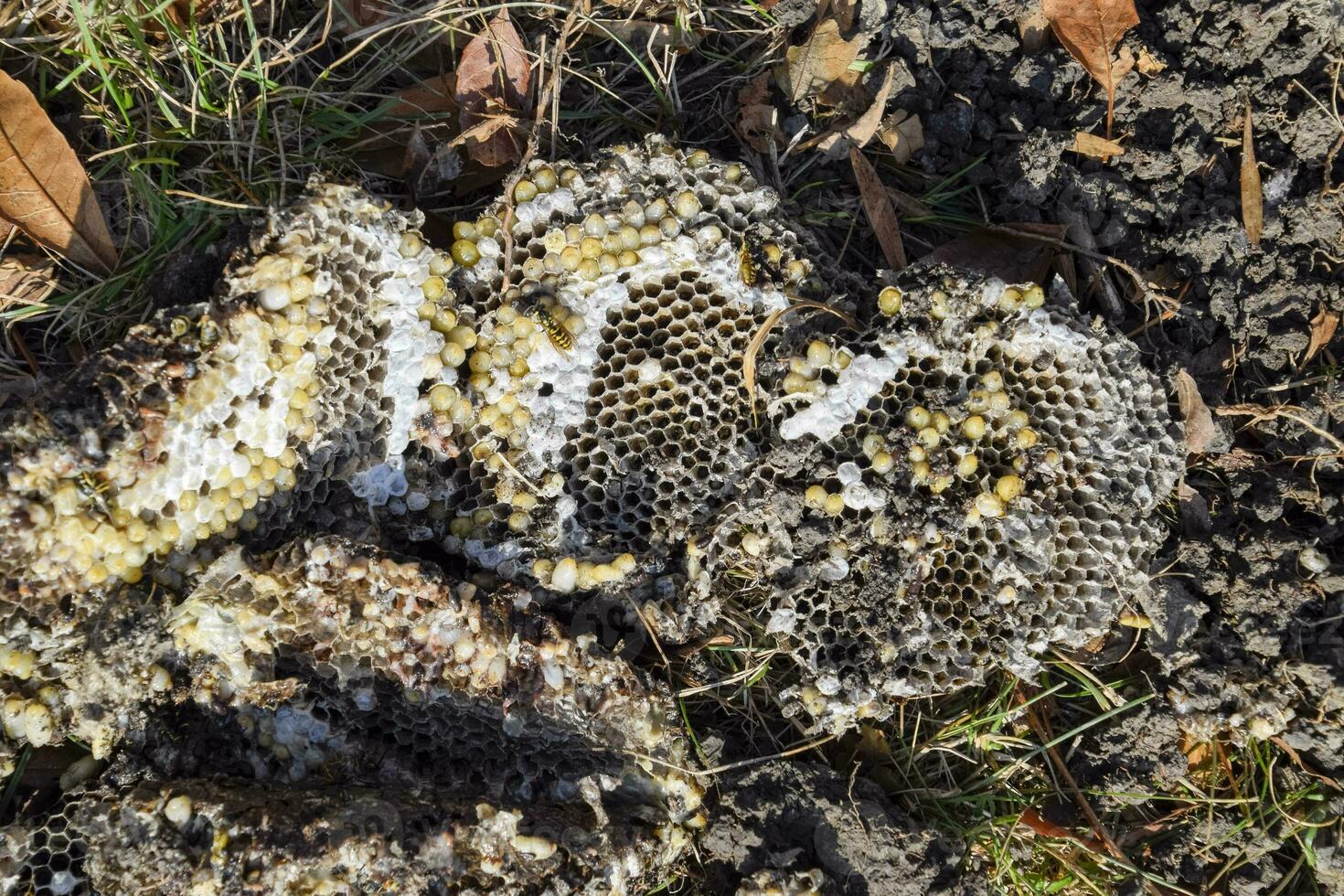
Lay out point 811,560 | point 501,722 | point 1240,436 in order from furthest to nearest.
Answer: point 1240,436, point 811,560, point 501,722

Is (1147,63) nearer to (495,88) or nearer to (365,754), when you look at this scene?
(495,88)

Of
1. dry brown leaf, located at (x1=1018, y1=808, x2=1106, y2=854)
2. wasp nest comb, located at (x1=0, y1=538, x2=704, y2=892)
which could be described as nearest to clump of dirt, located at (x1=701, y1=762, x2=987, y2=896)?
wasp nest comb, located at (x1=0, y1=538, x2=704, y2=892)

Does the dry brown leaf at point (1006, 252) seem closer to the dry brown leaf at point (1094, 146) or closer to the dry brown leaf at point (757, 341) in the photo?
the dry brown leaf at point (1094, 146)

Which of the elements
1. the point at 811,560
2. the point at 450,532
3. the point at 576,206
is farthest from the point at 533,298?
the point at 811,560

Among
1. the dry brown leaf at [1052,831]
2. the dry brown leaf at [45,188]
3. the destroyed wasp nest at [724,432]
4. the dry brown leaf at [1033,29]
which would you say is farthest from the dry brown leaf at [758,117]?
the dry brown leaf at [1052,831]

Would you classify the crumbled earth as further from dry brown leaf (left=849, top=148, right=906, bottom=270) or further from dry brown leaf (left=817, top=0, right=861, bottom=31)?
dry brown leaf (left=849, top=148, right=906, bottom=270)

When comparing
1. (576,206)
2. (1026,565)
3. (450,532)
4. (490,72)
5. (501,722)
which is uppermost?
(490,72)

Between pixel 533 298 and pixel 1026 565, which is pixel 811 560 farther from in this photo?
pixel 533 298
